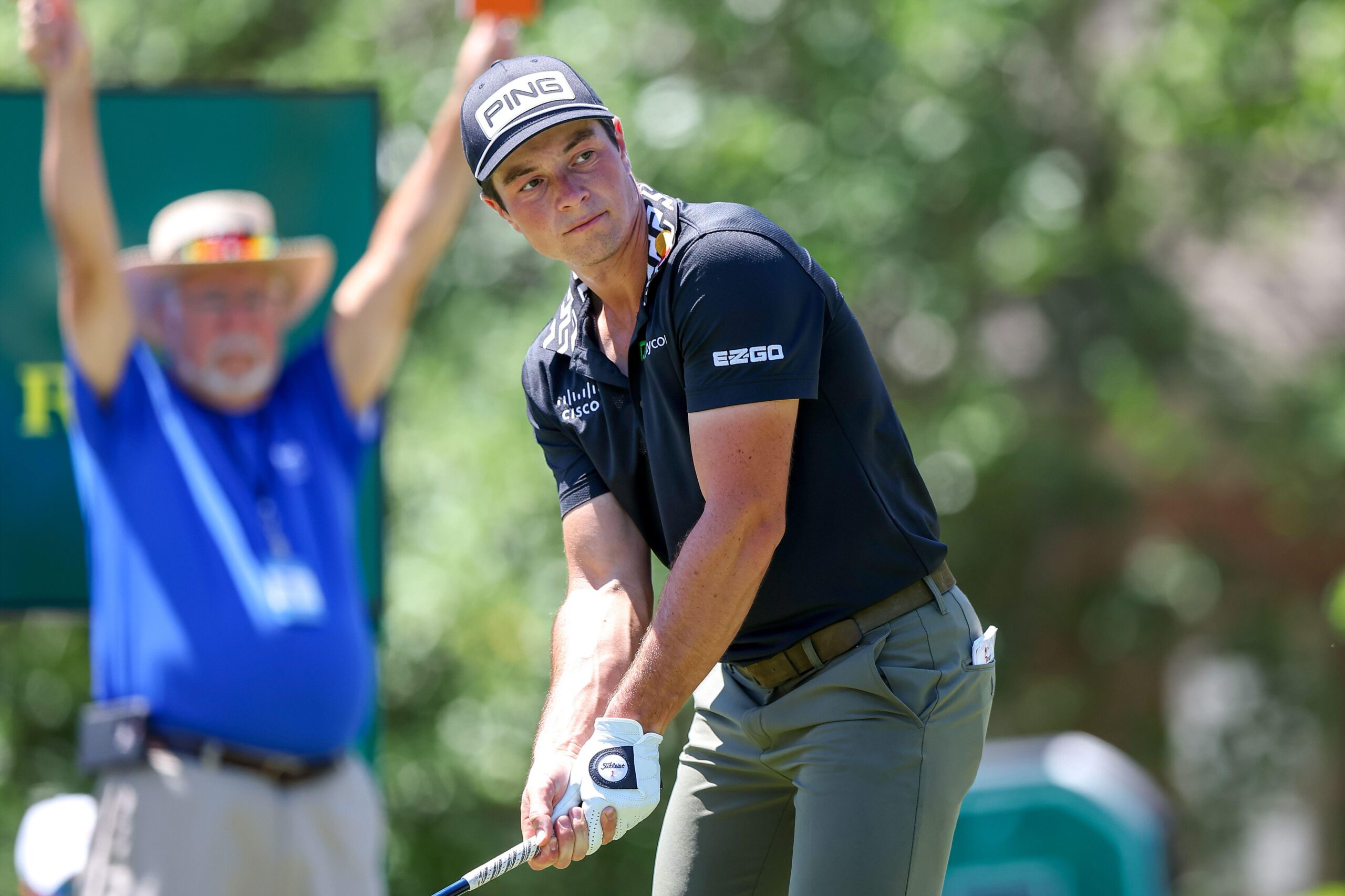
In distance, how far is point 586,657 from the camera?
123 inches

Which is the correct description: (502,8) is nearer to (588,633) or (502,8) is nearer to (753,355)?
(588,633)

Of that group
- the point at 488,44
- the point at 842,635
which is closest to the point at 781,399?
the point at 842,635

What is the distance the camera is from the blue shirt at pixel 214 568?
14.8 ft

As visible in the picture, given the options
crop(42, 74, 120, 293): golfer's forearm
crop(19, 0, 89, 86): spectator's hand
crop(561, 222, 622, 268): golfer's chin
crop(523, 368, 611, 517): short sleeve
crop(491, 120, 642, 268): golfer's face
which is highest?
crop(19, 0, 89, 86): spectator's hand

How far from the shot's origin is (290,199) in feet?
18.1

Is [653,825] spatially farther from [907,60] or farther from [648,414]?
[648,414]

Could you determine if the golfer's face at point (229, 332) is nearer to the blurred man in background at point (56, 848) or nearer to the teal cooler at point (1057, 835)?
the blurred man in background at point (56, 848)

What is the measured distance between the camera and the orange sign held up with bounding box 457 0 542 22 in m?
5.34

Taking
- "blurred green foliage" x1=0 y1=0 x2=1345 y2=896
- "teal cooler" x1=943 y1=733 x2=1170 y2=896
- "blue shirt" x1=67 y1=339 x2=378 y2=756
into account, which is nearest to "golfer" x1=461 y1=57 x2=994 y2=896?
"teal cooler" x1=943 y1=733 x2=1170 y2=896

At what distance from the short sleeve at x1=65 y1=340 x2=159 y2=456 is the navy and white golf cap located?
2.21m

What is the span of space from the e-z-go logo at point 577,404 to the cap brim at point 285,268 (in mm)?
2183

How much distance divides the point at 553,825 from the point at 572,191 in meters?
1.11

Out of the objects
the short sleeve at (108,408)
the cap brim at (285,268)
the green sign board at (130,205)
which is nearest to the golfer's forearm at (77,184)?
the cap brim at (285,268)

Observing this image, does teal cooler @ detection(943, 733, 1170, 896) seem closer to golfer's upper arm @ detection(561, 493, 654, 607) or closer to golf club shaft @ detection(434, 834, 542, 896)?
golfer's upper arm @ detection(561, 493, 654, 607)
